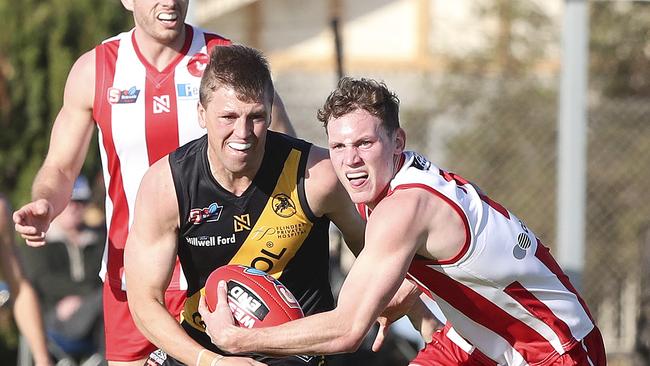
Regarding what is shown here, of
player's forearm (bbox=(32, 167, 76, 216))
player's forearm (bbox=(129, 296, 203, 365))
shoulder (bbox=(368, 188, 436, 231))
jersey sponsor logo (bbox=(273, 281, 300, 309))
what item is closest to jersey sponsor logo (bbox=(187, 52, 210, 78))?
Answer: player's forearm (bbox=(32, 167, 76, 216))

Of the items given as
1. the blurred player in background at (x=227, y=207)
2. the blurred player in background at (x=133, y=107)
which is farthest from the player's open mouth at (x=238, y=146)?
the blurred player in background at (x=133, y=107)

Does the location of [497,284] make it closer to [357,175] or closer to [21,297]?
[357,175]

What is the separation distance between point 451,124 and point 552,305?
635 centimetres

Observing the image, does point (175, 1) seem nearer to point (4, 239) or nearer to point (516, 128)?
point (4, 239)

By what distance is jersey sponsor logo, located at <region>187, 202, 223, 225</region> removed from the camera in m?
5.25

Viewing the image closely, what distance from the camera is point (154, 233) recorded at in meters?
5.23

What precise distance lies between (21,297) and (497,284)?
9.36ft

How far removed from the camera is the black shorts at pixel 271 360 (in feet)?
17.7

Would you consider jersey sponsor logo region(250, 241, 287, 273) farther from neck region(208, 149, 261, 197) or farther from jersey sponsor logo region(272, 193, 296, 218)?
neck region(208, 149, 261, 197)

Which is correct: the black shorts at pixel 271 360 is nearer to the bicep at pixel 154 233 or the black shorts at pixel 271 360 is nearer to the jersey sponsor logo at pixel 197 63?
the bicep at pixel 154 233

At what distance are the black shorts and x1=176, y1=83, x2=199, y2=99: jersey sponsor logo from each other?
1131mm

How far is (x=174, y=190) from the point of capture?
524 centimetres

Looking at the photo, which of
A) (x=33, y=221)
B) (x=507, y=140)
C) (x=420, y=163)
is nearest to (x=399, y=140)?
(x=420, y=163)

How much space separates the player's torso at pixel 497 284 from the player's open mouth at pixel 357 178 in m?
0.11
